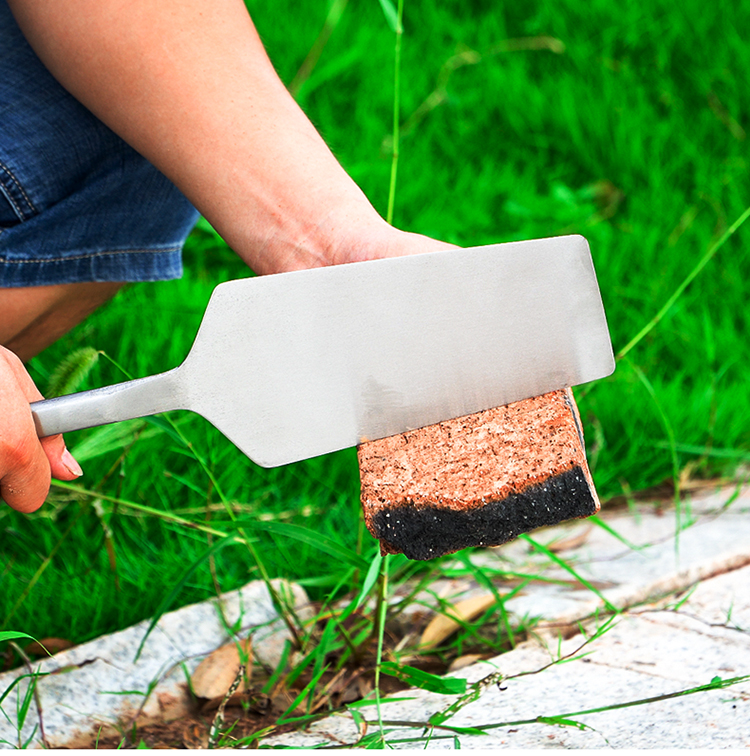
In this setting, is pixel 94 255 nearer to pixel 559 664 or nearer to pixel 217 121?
pixel 217 121

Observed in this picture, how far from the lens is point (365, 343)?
2.80 ft

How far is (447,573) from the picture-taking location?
125 cm

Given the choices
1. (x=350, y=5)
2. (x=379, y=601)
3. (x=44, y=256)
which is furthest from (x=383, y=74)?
(x=379, y=601)

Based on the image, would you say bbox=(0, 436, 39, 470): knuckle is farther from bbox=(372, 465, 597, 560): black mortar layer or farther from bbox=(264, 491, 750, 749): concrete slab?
bbox=(264, 491, 750, 749): concrete slab

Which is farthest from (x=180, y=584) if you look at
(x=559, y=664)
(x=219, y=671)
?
(x=559, y=664)

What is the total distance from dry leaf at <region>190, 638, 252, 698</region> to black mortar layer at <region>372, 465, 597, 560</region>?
0.39m

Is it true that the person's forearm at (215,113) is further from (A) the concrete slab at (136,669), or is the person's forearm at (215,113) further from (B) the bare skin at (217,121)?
(A) the concrete slab at (136,669)

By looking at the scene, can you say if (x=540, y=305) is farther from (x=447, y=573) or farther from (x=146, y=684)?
(x=146, y=684)

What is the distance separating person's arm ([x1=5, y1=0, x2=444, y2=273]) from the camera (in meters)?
0.91

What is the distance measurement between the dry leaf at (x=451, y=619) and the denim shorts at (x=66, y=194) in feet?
2.29

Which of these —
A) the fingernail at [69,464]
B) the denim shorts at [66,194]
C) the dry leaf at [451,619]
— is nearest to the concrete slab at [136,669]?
the dry leaf at [451,619]

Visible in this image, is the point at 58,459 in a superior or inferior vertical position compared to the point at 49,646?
superior

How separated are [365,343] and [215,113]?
33 centimetres

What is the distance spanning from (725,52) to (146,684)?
277 cm
